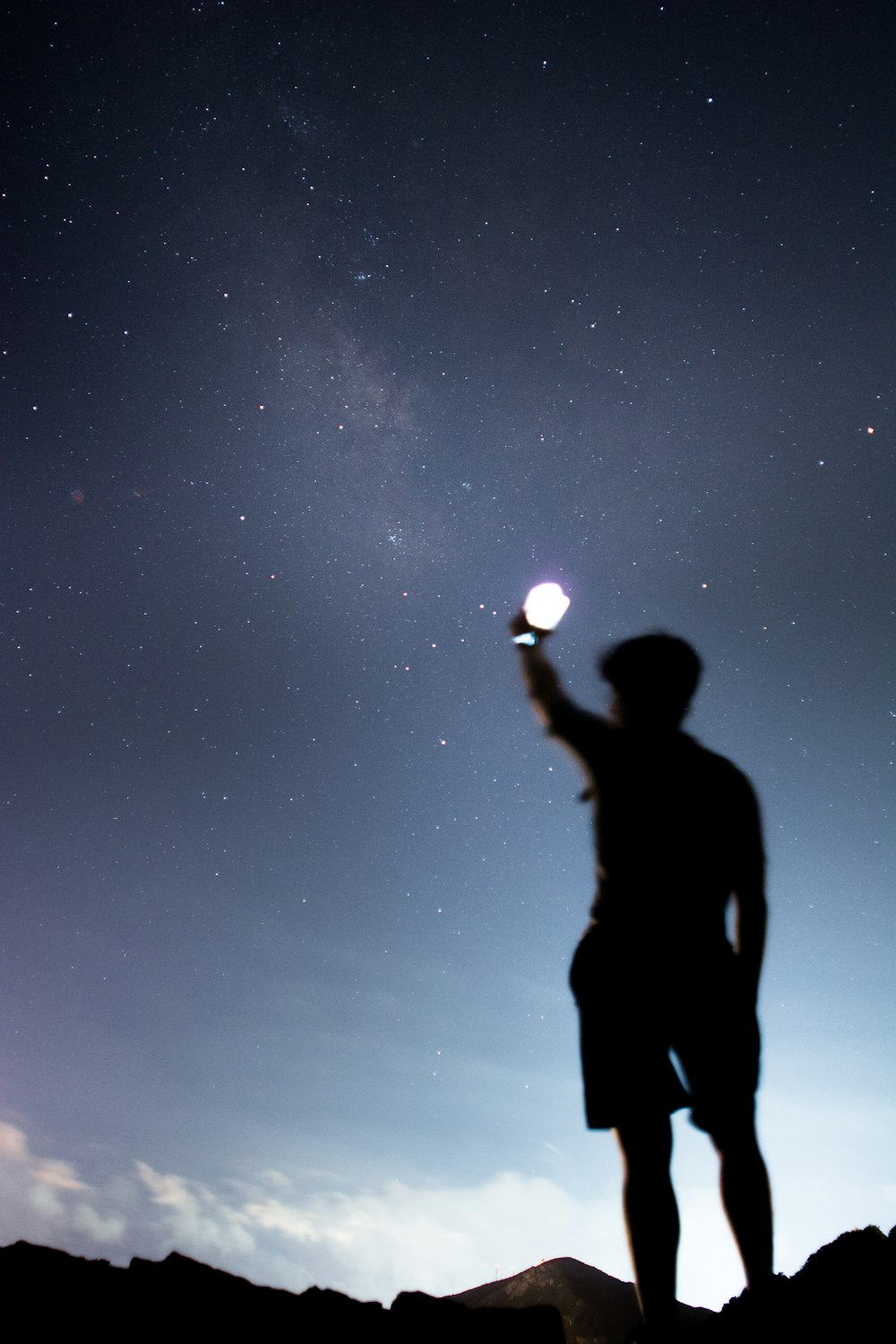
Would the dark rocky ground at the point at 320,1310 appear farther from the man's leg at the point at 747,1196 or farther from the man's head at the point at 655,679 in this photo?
the man's head at the point at 655,679

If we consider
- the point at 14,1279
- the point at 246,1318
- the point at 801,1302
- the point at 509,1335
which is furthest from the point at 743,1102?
the point at 14,1279

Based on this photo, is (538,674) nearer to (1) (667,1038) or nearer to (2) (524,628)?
(2) (524,628)

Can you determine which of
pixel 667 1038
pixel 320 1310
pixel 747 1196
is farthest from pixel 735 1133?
pixel 320 1310

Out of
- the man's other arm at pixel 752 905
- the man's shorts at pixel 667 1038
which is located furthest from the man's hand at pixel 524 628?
the man's shorts at pixel 667 1038

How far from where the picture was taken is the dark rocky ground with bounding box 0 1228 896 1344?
74.4 inches

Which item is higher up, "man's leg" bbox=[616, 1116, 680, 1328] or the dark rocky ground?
"man's leg" bbox=[616, 1116, 680, 1328]

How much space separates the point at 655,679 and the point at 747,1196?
1.53 m

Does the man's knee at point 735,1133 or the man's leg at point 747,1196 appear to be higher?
the man's knee at point 735,1133

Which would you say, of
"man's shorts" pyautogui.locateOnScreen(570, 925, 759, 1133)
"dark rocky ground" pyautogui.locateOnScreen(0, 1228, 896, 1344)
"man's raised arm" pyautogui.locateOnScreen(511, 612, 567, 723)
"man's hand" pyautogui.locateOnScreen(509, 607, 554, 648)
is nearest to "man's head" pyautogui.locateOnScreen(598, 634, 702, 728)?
"man's raised arm" pyautogui.locateOnScreen(511, 612, 567, 723)

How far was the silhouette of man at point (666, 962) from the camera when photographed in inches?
73.0

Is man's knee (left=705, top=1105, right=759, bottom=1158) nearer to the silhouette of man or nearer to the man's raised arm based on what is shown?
the silhouette of man

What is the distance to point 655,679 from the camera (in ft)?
7.72

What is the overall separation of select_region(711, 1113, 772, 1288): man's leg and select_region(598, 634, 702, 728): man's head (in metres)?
1.24

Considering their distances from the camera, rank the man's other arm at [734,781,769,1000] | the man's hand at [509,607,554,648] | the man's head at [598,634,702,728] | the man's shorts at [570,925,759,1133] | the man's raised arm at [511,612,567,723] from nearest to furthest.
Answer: the man's shorts at [570,925,759,1133] < the man's other arm at [734,781,769,1000] < the man's head at [598,634,702,728] < the man's raised arm at [511,612,567,723] < the man's hand at [509,607,554,648]
